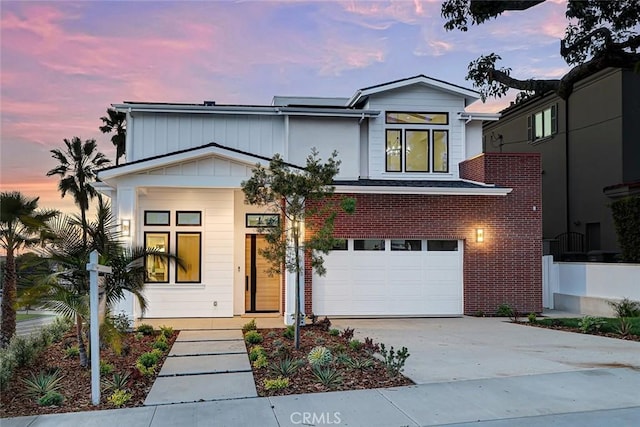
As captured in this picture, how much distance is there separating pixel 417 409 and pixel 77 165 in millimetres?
24798

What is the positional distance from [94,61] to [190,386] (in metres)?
8.73

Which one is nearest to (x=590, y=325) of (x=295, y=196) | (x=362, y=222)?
(x=362, y=222)

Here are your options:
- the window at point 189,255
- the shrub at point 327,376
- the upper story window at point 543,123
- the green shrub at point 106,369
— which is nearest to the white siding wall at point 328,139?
the window at point 189,255

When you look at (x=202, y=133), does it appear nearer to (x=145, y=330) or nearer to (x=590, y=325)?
(x=145, y=330)

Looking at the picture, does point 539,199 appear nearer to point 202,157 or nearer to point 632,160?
point 632,160

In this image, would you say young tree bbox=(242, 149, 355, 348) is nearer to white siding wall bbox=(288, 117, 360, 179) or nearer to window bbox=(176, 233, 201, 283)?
window bbox=(176, 233, 201, 283)

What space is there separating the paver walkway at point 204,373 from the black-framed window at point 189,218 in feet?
13.6

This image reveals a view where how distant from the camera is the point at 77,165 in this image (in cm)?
2664

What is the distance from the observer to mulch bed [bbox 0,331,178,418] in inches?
252

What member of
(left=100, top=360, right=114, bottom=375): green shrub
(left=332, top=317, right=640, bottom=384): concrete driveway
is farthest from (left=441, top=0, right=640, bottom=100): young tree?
(left=100, top=360, right=114, bottom=375): green shrub

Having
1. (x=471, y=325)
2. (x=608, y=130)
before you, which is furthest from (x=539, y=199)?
(x=608, y=130)

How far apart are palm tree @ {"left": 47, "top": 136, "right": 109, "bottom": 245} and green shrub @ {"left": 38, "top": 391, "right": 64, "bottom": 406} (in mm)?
21303

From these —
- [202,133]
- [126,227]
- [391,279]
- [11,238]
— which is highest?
[202,133]

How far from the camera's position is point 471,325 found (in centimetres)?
1273
